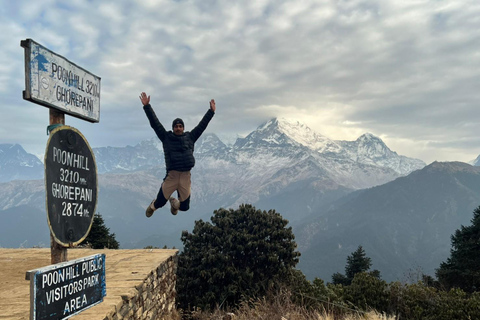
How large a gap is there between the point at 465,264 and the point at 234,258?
23903 mm

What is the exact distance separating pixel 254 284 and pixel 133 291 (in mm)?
7586

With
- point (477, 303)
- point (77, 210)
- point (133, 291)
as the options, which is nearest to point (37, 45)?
point (77, 210)

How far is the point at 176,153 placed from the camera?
798cm

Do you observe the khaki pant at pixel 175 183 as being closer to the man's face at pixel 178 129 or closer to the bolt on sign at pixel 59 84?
the man's face at pixel 178 129

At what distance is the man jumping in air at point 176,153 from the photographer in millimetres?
7980

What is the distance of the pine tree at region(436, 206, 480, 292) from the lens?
2730 cm

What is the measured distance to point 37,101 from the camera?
11.4ft

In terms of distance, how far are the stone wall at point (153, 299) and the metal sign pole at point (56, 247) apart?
1732 millimetres

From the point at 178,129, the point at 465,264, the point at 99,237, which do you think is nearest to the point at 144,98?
the point at 178,129

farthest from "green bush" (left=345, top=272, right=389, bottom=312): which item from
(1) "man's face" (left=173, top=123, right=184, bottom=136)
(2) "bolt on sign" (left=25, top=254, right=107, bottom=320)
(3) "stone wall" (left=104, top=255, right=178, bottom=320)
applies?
(2) "bolt on sign" (left=25, top=254, right=107, bottom=320)

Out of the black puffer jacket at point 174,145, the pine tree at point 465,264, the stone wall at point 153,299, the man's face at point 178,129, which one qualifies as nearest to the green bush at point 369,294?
the stone wall at point 153,299

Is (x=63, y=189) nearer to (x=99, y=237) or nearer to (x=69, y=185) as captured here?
(x=69, y=185)

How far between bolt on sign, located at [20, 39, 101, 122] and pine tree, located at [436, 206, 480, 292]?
3033cm

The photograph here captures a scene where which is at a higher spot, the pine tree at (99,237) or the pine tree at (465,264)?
the pine tree at (99,237)
